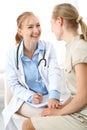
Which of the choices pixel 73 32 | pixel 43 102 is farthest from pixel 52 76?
pixel 73 32

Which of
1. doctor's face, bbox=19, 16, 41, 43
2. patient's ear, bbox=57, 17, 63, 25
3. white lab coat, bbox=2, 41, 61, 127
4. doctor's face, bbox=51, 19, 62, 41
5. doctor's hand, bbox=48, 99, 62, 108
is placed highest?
patient's ear, bbox=57, 17, 63, 25

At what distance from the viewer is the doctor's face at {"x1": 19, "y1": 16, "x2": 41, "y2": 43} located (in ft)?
6.23

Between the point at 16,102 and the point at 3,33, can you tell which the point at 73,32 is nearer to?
the point at 16,102

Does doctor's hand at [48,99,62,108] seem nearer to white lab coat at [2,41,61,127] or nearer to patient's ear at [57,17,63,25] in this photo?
white lab coat at [2,41,61,127]

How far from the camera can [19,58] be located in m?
1.92

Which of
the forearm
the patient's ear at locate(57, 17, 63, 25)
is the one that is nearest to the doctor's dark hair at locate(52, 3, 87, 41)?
the patient's ear at locate(57, 17, 63, 25)

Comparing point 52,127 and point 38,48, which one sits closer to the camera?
point 52,127

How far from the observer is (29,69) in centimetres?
191

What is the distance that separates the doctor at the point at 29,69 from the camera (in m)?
1.88

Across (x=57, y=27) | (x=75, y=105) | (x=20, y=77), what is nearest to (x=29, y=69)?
(x=20, y=77)

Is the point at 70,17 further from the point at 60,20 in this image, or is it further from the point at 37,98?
the point at 37,98

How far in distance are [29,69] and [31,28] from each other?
0.30 metres

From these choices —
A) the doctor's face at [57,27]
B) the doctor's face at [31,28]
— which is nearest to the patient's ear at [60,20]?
the doctor's face at [57,27]

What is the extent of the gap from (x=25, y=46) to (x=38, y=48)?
0.36 ft
